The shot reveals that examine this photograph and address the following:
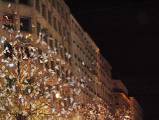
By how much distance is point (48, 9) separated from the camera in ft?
246

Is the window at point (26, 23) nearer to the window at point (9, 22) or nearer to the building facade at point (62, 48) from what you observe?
the building facade at point (62, 48)

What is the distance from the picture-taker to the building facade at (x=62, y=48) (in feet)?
211

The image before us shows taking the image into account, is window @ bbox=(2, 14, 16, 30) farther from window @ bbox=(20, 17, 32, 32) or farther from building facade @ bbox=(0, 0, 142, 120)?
window @ bbox=(20, 17, 32, 32)

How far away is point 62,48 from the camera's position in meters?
81.3

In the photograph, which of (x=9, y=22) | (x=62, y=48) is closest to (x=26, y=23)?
(x=9, y=22)

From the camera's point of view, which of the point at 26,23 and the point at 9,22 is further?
the point at 26,23

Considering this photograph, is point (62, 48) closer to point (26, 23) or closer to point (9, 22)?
point (26, 23)

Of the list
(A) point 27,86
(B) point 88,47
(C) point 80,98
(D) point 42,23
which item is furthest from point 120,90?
(A) point 27,86

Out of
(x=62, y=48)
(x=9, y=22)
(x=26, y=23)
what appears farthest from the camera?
(x=62, y=48)

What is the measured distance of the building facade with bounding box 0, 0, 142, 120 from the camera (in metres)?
64.3

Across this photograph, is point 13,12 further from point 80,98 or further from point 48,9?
point 80,98

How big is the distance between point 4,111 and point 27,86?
2.48 m

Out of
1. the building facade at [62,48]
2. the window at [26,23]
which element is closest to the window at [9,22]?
the building facade at [62,48]

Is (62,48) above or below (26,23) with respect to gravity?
above
